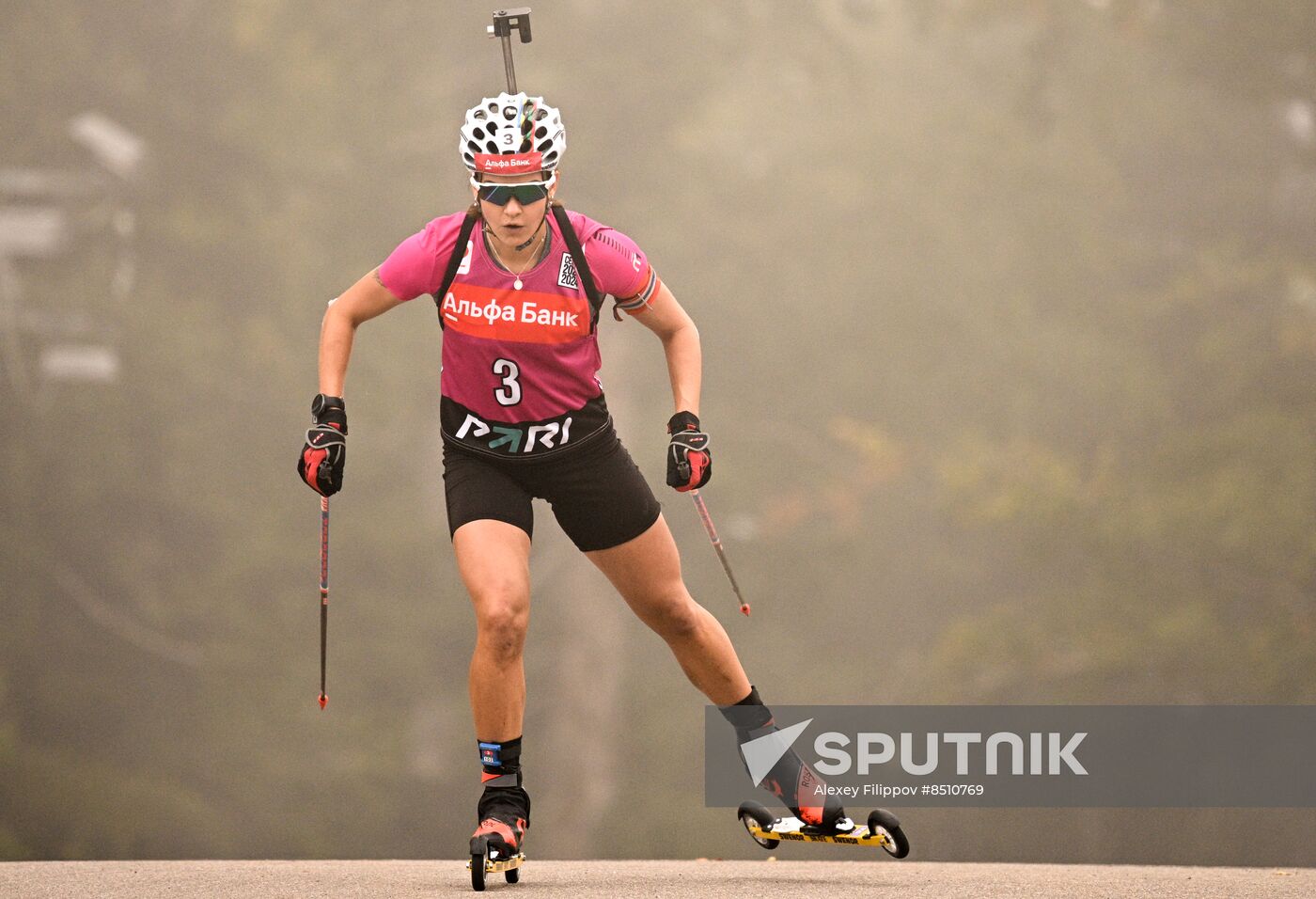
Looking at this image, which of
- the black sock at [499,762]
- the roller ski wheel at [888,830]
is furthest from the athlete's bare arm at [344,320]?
the roller ski wheel at [888,830]

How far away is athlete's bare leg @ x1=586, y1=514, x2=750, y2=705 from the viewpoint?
403 centimetres

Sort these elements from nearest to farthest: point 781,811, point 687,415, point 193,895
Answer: point 193,895 < point 687,415 < point 781,811

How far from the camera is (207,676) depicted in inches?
248

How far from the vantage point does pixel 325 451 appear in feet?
12.5

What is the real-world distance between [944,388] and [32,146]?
3955mm

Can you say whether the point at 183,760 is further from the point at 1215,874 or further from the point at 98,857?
the point at 1215,874

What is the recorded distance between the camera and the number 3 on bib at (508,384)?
12.8 ft

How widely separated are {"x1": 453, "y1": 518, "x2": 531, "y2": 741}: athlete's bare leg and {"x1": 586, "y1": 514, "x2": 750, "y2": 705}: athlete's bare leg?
12.5 inches

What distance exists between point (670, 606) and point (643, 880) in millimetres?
849

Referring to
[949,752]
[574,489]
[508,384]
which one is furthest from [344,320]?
[949,752]

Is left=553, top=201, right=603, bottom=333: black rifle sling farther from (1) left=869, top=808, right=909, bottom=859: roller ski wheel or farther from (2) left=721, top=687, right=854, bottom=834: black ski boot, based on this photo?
(1) left=869, top=808, right=909, bottom=859: roller ski wheel

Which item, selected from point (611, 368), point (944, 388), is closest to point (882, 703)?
point (944, 388)

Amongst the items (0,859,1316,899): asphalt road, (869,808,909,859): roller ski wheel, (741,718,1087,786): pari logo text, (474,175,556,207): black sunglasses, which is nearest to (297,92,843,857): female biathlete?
(474,175,556,207): black sunglasses

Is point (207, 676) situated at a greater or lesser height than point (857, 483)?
lesser
